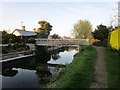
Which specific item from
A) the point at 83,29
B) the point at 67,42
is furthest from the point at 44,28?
the point at 67,42

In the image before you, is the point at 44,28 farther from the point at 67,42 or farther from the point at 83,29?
the point at 67,42

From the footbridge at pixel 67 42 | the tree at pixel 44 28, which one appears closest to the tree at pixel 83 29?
the tree at pixel 44 28

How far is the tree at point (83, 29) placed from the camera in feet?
145

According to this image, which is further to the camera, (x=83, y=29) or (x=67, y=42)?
(x=83, y=29)

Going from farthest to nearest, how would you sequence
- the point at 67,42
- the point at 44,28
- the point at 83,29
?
the point at 44,28, the point at 83,29, the point at 67,42

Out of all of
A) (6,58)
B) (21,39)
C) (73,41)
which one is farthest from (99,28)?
(6,58)

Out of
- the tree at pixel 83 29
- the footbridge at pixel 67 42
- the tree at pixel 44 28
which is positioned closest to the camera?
the footbridge at pixel 67 42

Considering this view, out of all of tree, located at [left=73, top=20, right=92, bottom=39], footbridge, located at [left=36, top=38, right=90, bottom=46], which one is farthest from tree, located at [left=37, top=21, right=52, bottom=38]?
footbridge, located at [left=36, top=38, right=90, bottom=46]

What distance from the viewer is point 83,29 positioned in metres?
44.3

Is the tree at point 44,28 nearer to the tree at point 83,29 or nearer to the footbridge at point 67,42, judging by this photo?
the tree at point 83,29

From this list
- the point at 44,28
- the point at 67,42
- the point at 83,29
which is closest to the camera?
the point at 67,42

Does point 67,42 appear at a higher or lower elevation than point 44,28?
lower

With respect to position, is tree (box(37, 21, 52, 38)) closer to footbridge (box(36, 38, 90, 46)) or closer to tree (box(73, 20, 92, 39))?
tree (box(73, 20, 92, 39))

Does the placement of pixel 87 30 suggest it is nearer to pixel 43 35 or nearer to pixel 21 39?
pixel 43 35
